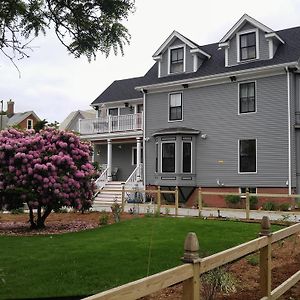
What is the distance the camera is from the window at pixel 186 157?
84.6 feet

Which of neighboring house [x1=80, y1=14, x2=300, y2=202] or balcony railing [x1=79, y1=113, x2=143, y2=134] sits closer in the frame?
neighboring house [x1=80, y1=14, x2=300, y2=202]

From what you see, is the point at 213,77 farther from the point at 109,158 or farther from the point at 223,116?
the point at 109,158

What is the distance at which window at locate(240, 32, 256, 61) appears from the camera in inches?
960

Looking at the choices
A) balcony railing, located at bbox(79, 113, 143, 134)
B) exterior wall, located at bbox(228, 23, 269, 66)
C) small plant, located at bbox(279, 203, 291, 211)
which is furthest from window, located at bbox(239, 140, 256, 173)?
balcony railing, located at bbox(79, 113, 143, 134)

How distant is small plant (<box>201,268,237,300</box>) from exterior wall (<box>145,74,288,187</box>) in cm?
1682

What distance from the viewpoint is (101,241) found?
443 inches

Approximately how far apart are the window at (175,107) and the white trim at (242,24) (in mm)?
4147

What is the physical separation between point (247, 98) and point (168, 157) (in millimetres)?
5645

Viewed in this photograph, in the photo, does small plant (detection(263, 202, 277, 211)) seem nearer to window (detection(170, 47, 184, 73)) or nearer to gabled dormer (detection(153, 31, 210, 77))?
gabled dormer (detection(153, 31, 210, 77))

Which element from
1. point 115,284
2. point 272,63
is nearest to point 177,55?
point 272,63

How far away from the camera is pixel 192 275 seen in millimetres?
3881

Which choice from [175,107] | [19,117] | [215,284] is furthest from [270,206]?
[19,117]

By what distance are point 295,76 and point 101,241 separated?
614 inches

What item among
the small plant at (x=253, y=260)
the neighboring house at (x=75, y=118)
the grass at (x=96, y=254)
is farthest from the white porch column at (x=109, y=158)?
the neighboring house at (x=75, y=118)
